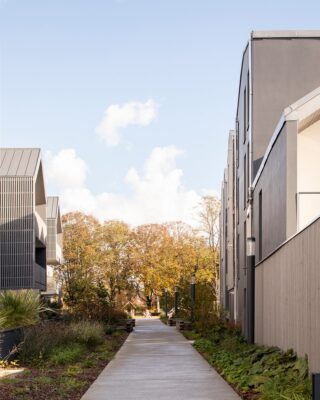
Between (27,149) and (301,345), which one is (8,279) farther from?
(301,345)

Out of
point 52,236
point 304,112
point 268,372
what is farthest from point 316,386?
point 52,236

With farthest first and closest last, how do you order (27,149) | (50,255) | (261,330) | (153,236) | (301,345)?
1. (153,236)
2. (50,255)
3. (27,149)
4. (261,330)
5. (301,345)

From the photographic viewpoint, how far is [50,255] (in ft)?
171

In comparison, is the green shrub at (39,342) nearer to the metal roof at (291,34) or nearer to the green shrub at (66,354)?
the green shrub at (66,354)

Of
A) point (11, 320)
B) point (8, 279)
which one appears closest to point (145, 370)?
point (11, 320)

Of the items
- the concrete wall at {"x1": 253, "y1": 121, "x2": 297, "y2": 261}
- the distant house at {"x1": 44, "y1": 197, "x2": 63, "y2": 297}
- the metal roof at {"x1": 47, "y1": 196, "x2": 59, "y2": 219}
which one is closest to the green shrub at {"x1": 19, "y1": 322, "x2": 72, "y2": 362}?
the concrete wall at {"x1": 253, "y1": 121, "x2": 297, "y2": 261}

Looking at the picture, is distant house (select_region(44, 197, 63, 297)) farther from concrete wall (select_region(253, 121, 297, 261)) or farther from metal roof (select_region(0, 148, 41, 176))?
concrete wall (select_region(253, 121, 297, 261))

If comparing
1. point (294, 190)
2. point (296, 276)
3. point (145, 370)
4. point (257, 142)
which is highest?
point (257, 142)

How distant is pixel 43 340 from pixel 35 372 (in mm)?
3063

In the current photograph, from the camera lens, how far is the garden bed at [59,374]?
11.6m

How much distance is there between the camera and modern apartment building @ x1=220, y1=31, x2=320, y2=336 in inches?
594

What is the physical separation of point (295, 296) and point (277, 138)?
5104mm

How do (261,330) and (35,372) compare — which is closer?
(35,372)

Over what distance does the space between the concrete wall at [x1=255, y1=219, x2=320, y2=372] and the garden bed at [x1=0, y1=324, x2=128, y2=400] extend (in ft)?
11.7
